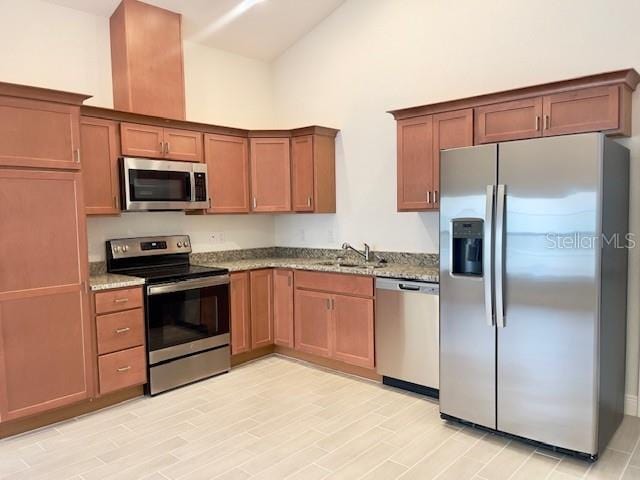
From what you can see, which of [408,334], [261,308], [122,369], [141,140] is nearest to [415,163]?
[408,334]

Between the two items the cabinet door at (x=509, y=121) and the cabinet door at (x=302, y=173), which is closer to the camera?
the cabinet door at (x=509, y=121)

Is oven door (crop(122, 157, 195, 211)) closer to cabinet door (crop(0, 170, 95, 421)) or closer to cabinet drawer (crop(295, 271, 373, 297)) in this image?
cabinet door (crop(0, 170, 95, 421))

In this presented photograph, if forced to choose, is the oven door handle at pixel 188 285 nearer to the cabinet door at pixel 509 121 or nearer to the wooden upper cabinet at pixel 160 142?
the wooden upper cabinet at pixel 160 142

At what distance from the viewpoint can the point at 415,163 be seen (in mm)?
3764

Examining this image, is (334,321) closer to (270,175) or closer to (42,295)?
(270,175)

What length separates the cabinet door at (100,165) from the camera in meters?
3.57

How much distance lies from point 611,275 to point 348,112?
111 inches

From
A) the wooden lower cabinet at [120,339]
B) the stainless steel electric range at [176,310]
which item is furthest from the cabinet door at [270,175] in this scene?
the wooden lower cabinet at [120,339]

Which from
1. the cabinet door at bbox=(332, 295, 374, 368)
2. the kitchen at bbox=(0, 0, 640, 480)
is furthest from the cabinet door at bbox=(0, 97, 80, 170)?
the cabinet door at bbox=(332, 295, 374, 368)

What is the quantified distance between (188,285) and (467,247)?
2262 millimetres

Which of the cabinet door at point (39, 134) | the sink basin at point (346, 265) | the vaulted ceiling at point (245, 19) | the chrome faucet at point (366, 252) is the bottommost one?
the sink basin at point (346, 265)

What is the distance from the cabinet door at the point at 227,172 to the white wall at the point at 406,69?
30.3 inches

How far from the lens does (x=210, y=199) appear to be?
4.41 m

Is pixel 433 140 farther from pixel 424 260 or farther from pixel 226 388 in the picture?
pixel 226 388
